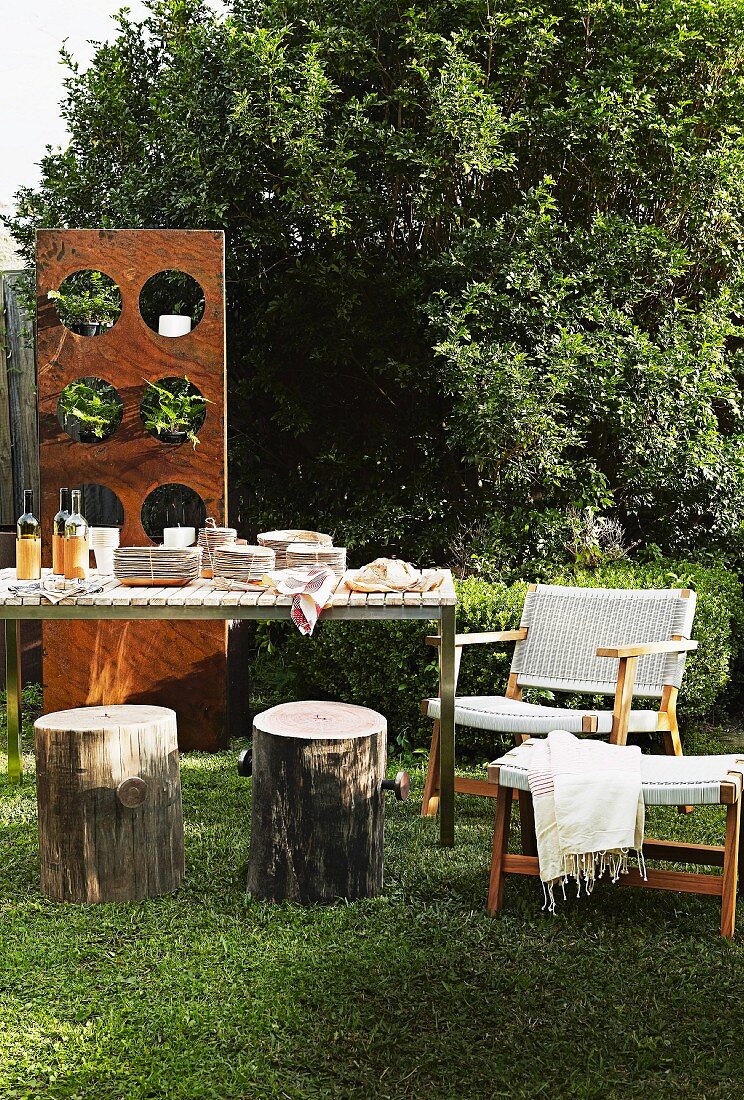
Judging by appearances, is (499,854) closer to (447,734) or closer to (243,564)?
(447,734)

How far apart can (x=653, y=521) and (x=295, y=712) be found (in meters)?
3.88

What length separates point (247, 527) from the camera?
6867 millimetres

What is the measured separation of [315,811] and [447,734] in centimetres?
74

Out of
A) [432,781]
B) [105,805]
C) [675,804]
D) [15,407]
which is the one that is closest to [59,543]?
[105,805]

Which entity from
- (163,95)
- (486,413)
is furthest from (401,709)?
(163,95)

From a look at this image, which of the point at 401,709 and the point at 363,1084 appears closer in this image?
the point at 363,1084

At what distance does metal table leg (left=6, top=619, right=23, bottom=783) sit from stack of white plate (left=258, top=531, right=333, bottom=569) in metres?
1.15

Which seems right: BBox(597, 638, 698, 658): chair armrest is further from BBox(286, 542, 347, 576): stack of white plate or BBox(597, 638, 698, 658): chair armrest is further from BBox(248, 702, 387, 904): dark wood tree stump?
BBox(286, 542, 347, 576): stack of white plate

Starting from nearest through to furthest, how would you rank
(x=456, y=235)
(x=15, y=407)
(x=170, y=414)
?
(x=170, y=414)
(x=456, y=235)
(x=15, y=407)

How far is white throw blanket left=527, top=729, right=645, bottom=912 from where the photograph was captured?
9.92 feet

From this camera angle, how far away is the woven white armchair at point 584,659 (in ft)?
12.8

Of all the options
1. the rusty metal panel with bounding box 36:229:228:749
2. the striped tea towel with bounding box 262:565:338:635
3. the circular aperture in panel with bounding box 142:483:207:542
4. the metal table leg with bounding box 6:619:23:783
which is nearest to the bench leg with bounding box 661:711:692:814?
the striped tea towel with bounding box 262:565:338:635

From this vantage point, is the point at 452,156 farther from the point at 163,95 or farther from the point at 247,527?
the point at 247,527

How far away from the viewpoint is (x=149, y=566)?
4.02m
